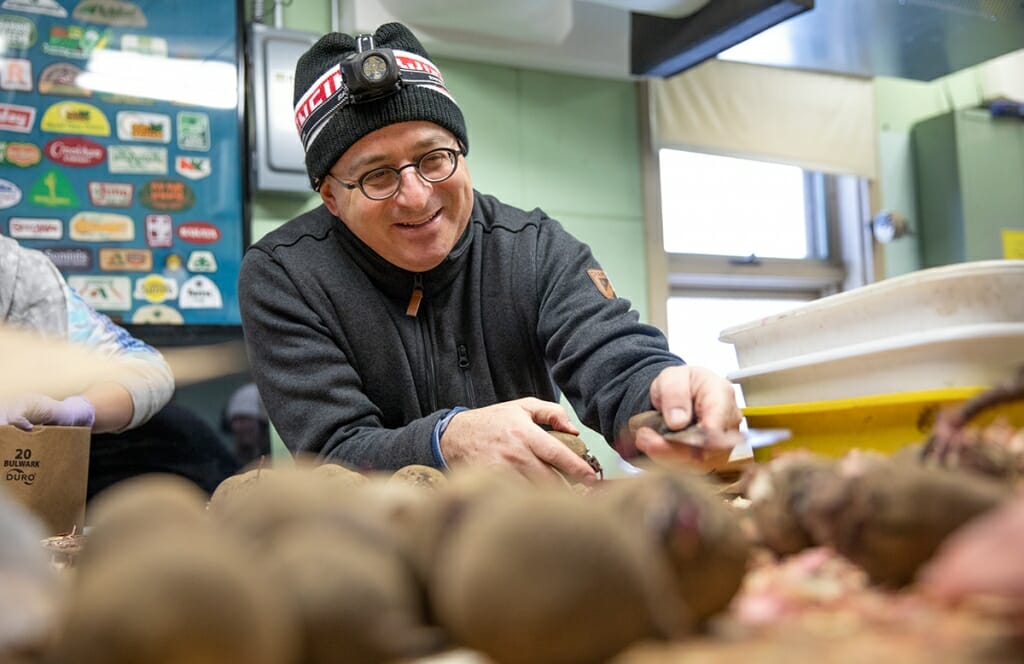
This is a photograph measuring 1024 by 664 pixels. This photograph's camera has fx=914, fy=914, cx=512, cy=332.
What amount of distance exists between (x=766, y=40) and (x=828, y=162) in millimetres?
1136

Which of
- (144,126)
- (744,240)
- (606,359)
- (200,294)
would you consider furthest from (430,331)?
(744,240)

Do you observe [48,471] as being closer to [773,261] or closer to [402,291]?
[402,291]

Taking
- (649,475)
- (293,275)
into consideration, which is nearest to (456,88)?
(293,275)

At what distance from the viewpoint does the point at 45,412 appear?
207 cm

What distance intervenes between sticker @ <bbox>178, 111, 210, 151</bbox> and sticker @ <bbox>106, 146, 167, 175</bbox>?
77 mm

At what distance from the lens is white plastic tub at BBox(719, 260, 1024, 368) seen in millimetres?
976

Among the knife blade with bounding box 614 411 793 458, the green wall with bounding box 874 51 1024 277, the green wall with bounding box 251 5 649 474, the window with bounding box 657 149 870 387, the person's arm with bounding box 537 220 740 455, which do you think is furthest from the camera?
the green wall with bounding box 874 51 1024 277

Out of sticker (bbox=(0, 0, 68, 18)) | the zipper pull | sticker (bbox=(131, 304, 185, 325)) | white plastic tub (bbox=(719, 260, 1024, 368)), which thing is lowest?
white plastic tub (bbox=(719, 260, 1024, 368))

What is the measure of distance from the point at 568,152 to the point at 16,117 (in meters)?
2.12

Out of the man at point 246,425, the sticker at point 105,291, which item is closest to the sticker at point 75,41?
the sticker at point 105,291

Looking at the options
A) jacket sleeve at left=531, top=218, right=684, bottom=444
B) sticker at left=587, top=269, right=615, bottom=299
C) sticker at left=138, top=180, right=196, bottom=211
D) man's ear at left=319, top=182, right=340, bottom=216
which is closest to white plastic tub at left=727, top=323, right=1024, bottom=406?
jacket sleeve at left=531, top=218, right=684, bottom=444

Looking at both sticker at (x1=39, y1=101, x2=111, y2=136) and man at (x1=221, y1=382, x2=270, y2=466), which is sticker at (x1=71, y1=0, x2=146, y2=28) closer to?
sticker at (x1=39, y1=101, x2=111, y2=136)

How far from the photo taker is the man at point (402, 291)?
157cm

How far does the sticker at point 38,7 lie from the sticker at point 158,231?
0.71 meters
